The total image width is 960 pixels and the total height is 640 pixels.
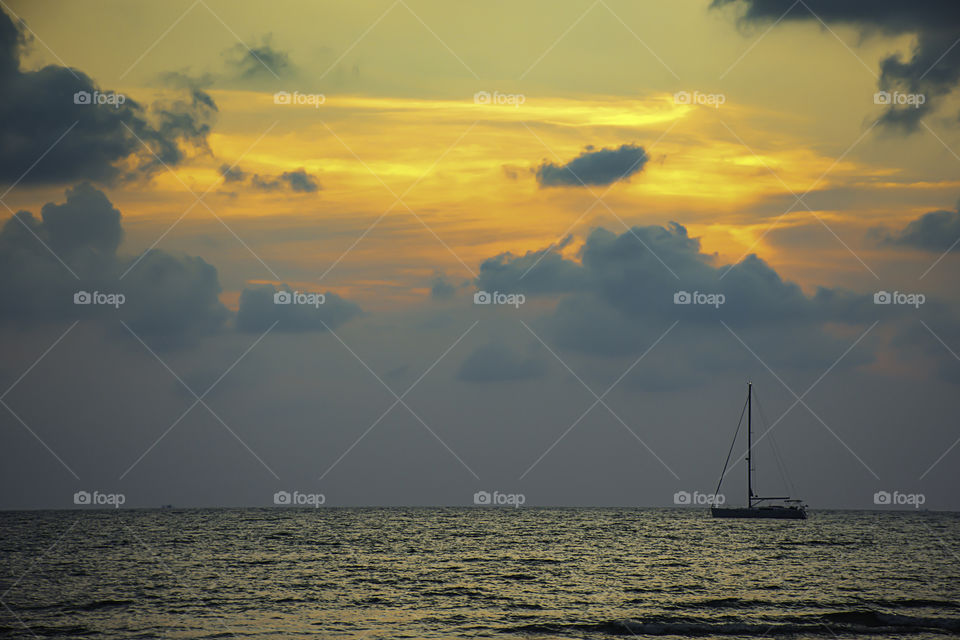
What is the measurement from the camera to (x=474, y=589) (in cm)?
4966

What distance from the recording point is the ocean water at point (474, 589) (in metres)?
38.0

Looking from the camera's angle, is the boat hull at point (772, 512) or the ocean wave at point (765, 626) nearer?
the ocean wave at point (765, 626)

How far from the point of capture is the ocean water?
38.0 m

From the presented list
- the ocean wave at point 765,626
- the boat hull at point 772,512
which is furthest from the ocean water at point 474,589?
the boat hull at point 772,512

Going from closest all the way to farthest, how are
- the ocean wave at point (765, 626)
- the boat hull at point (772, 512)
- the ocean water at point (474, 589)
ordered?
the ocean wave at point (765, 626), the ocean water at point (474, 589), the boat hull at point (772, 512)

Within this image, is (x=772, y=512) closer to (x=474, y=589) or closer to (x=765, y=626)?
(x=474, y=589)

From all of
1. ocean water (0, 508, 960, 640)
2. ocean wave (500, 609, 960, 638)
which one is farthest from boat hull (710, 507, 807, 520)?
ocean wave (500, 609, 960, 638)

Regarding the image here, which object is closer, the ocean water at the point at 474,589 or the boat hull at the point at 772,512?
the ocean water at the point at 474,589

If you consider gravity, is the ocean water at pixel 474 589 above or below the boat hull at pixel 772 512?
below

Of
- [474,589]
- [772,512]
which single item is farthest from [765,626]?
[772,512]

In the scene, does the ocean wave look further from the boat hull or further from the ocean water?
the boat hull

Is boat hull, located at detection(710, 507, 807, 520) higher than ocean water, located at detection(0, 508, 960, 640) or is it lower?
higher

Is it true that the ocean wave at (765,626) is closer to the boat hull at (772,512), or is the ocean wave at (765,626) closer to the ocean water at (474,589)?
the ocean water at (474,589)

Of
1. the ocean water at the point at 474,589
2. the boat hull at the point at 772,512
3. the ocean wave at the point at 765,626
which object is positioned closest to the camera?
the ocean wave at the point at 765,626
